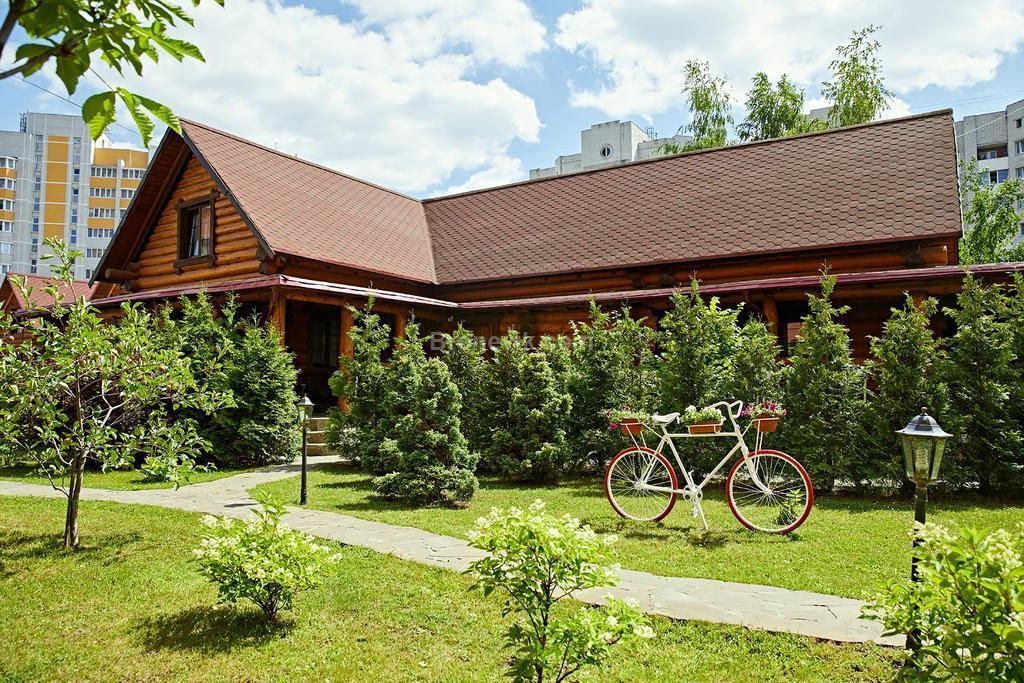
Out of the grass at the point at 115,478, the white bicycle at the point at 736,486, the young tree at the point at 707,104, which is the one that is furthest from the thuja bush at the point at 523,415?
the young tree at the point at 707,104

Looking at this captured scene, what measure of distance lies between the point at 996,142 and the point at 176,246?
62451mm

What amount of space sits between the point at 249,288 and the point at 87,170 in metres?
76.5

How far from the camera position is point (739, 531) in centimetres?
638

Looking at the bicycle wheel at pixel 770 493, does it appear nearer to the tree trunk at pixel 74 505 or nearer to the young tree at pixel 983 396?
the young tree at pixel 983 396

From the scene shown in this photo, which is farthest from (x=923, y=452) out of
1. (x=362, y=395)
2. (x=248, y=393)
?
(x=248, y=393)

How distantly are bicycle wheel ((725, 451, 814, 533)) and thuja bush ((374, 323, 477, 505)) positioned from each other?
9.97 feet

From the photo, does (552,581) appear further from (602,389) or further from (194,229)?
(194,229)

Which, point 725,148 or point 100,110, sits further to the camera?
point 725,148

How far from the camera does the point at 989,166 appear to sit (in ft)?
178

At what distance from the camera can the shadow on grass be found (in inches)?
162

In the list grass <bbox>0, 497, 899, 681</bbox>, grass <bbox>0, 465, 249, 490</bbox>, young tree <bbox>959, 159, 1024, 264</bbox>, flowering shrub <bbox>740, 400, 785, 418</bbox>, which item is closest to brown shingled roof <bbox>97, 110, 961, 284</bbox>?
grass <bbox>0, 465, 249, 490</bbox>

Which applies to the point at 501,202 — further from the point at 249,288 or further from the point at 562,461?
the point at 562,461

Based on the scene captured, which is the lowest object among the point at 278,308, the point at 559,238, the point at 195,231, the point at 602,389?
the point at 602,389

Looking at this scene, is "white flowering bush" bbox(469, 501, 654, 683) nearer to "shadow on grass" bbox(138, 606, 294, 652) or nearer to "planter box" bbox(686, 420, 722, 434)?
"shadow on grass" bbox(138, 606, 294, 652)
